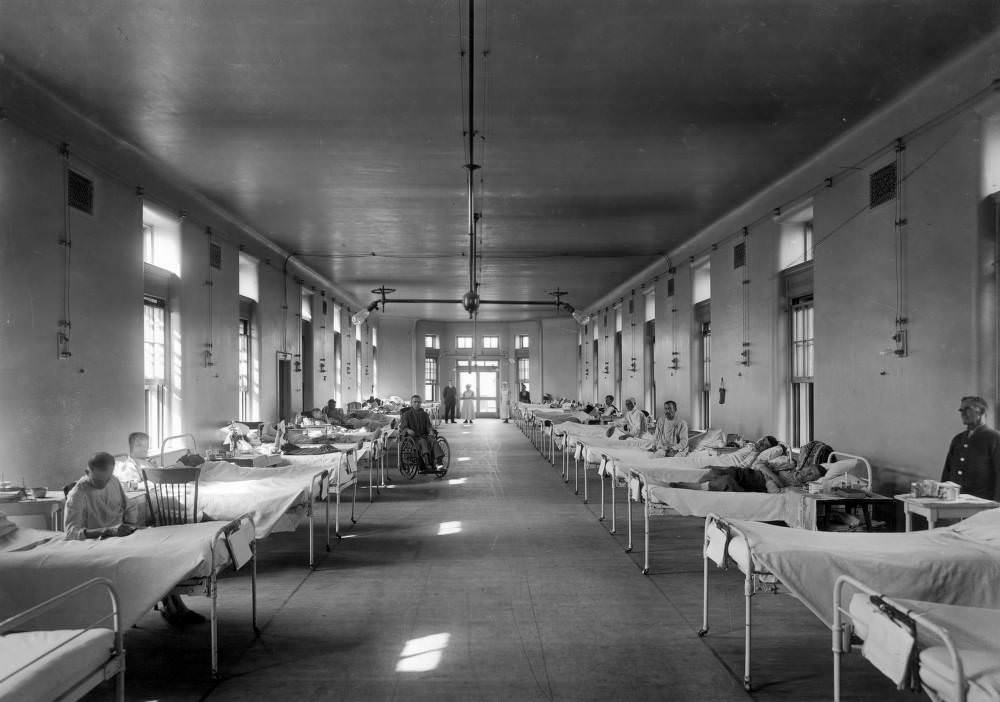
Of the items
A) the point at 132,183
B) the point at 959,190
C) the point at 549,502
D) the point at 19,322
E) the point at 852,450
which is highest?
the point at 132,183

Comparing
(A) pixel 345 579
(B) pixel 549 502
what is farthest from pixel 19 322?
(B) pixel 549 502

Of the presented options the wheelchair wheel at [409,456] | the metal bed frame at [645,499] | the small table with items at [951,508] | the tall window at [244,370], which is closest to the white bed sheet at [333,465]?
the metal bed frame at [645,499]

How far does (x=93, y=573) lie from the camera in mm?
3736

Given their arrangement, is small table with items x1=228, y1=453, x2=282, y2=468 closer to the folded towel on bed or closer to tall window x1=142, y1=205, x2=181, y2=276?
tall window x1=142, y1=205, x2=181, y2=276

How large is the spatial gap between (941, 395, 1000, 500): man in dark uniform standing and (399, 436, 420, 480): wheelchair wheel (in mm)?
7967

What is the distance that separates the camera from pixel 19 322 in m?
5.64

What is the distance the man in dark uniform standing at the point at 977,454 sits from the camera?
497 cm

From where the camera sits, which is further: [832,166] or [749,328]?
[749,328]

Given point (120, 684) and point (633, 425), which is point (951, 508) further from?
point (633, 425)

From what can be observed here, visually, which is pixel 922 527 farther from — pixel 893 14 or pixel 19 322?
pixel 19 322

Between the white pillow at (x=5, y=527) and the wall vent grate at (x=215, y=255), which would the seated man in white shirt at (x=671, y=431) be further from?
the white pillow at (x=5, y=527)

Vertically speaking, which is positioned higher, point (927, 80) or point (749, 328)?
point (927, 80)

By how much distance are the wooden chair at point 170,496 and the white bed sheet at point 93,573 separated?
3.68ft

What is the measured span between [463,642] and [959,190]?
488 centimetres
